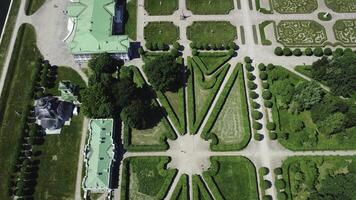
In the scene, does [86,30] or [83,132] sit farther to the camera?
[86,30]

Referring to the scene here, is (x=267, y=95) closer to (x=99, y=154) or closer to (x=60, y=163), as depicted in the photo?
(x=99, y=154)

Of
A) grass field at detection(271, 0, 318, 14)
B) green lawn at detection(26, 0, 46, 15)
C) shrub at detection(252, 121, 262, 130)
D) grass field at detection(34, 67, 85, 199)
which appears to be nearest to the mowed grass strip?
grass field at detection(271, 0, 318, 14)

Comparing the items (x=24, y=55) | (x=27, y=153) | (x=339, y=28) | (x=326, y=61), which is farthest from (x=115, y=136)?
(x=339, y=28)

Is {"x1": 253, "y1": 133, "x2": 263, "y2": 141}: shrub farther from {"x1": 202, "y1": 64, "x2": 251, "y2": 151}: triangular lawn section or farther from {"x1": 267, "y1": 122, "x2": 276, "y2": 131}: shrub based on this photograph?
{"x1": 267, "y1": 122, "x2": 276, "y2": 131}: shrub

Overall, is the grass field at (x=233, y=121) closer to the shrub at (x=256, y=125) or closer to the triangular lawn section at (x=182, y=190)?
the shrub at (x=256, y=125)

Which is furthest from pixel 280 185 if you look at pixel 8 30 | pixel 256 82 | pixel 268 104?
pixel 8 30

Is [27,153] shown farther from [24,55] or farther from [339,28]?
[339,28]

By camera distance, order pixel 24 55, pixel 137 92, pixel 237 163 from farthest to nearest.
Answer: pixel 24 55 < pixel 137 92 < pixel 237 163

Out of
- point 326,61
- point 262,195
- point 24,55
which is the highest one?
point 24,55

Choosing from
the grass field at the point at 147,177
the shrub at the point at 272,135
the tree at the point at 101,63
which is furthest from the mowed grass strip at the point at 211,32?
the grass field at the point at 147,177
